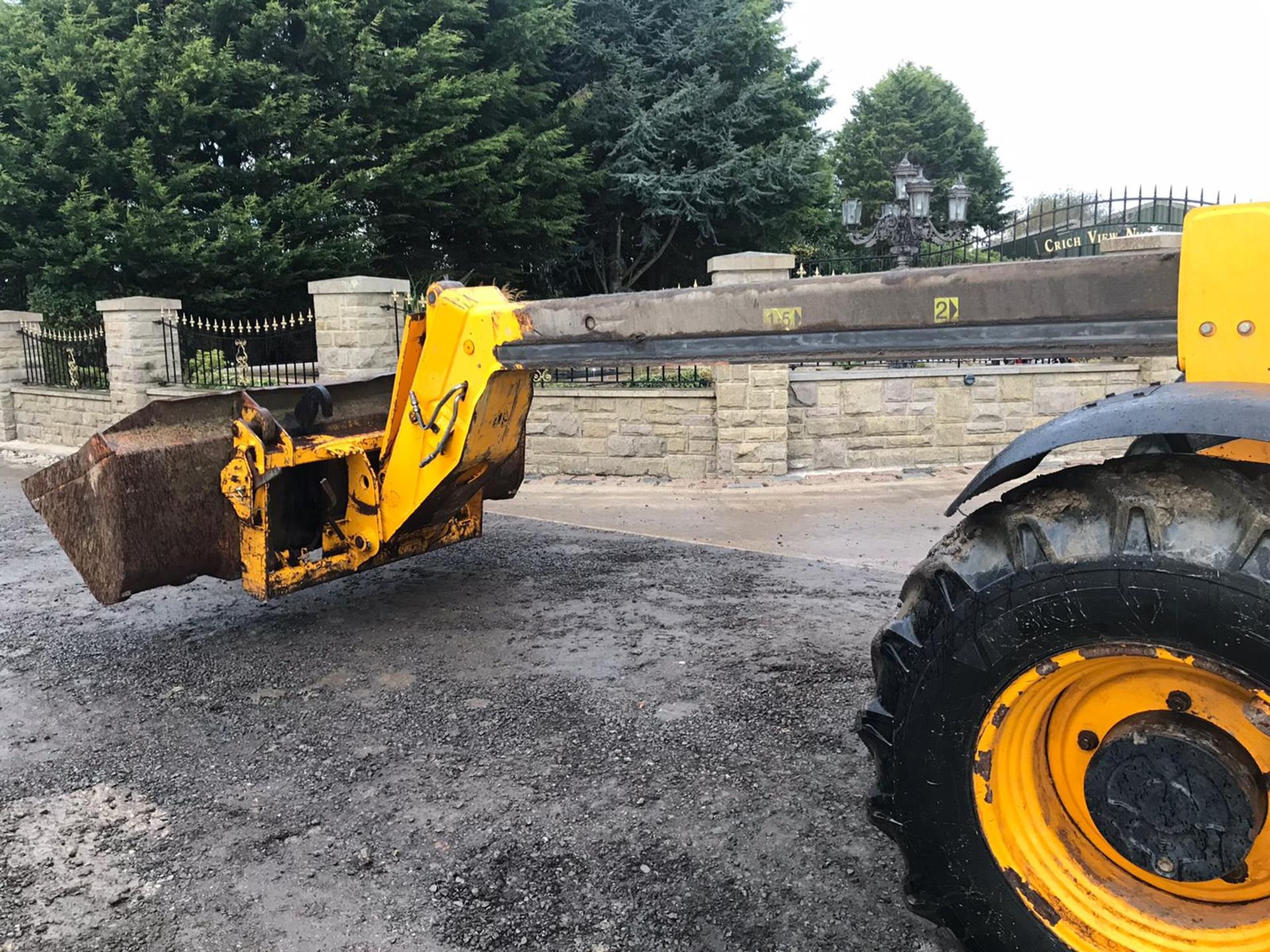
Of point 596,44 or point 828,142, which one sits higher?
point 596,44

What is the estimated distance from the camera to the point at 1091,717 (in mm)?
2213

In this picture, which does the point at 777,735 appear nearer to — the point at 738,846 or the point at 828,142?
the point at 738,846

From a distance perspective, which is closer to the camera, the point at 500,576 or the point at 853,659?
the point at 853,659

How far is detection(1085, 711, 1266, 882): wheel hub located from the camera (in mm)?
1993

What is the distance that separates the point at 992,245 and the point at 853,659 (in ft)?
33.5

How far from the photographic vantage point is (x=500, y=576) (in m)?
6.21

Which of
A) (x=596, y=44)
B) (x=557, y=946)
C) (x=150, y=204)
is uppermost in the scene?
(x=596, y=44)

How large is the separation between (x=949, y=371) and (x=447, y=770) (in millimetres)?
7611

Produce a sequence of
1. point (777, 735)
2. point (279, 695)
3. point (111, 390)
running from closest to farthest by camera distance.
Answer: point (777, 735) → point (279, 695) → point (111, 390)

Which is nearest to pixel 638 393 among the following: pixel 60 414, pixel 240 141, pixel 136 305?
pixel 136 305

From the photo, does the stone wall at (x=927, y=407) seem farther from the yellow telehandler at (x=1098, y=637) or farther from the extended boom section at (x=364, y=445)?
the yellow telehandler at (x=1098, y=637)

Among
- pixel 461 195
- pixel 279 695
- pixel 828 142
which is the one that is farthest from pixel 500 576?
pixel 828 142

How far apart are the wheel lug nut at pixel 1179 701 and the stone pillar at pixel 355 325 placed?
9093mm

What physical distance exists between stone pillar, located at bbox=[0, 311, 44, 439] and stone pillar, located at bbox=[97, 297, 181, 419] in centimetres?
253
